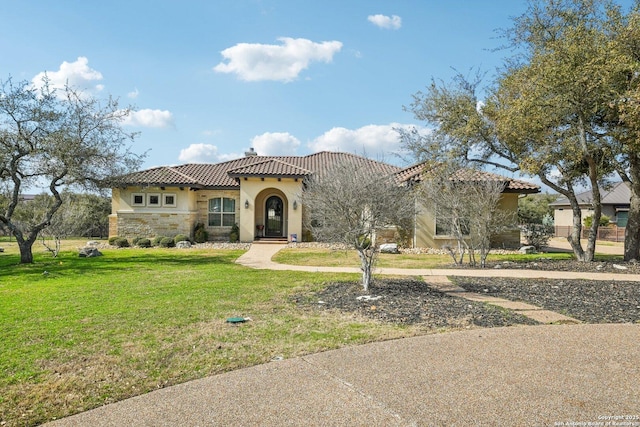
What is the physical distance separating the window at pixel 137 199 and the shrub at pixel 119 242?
214cm

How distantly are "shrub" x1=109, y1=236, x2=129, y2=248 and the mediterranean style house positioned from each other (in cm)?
94

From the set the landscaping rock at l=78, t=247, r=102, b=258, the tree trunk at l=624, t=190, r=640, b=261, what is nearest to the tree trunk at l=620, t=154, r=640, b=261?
the tree trunk at l=624, t=190, r=640, b=261

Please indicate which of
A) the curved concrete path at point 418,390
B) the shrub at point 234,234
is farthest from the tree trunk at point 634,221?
the shrub at point 234,234

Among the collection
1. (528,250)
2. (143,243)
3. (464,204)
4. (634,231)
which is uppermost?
(464,204)

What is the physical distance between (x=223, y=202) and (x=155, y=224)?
12.7ft

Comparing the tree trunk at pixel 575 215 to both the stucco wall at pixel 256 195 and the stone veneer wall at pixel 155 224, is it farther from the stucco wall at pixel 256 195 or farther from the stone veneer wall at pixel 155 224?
the stone veneer wall at pixel 155 224

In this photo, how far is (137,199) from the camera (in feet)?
77.7

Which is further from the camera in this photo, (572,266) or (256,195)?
(256,195)

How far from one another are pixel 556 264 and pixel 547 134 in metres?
4.49

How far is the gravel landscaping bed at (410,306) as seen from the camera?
22.6 feet

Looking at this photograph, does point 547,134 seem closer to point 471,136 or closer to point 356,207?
point 471,136

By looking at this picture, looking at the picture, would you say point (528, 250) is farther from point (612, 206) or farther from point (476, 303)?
point (612, 206)

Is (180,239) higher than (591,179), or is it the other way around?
(591,179)

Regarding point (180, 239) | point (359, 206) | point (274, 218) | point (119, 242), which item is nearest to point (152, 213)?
point (119, 242)
